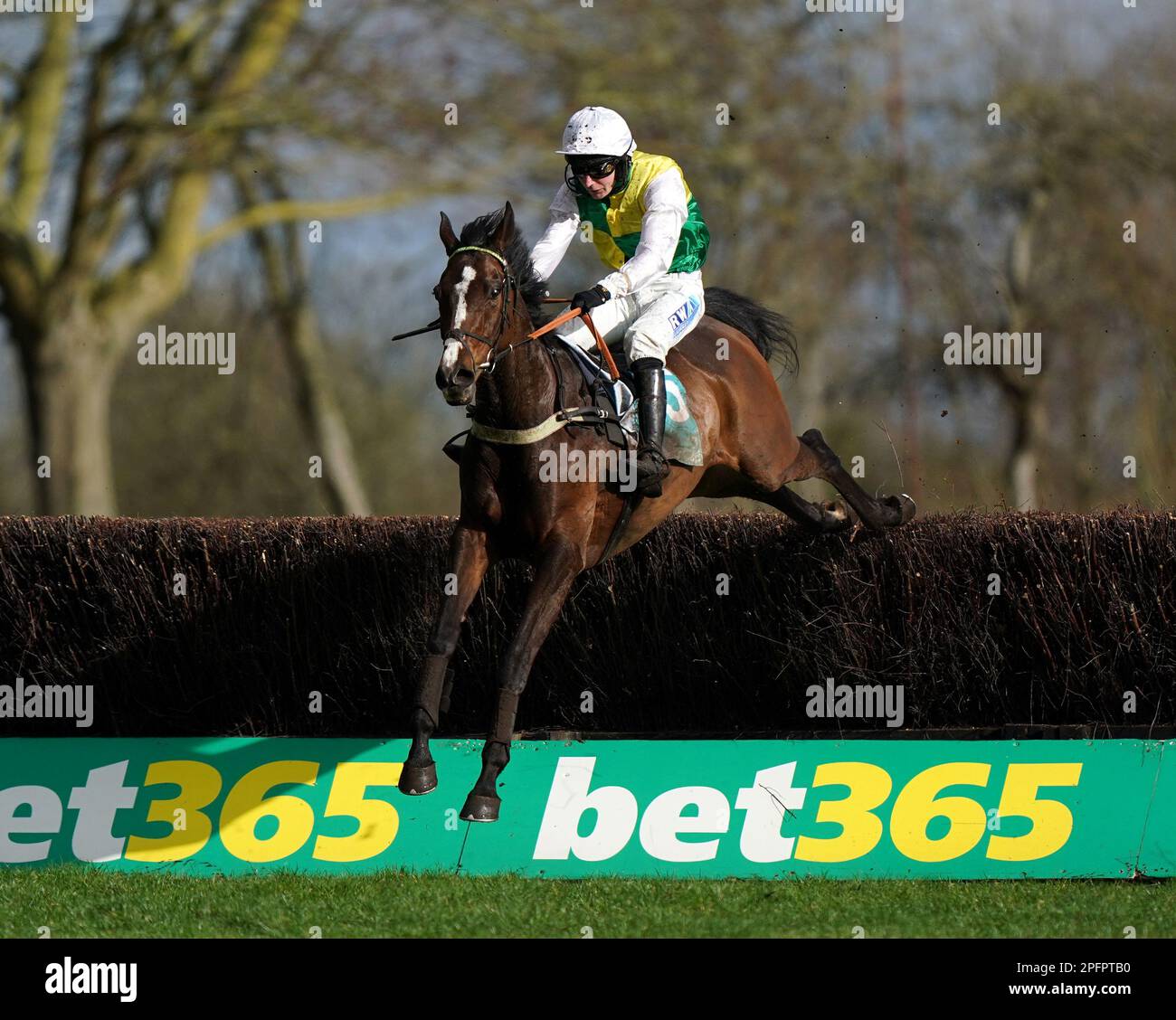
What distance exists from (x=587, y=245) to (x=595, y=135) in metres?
16.6

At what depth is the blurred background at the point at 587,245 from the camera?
67.2ft

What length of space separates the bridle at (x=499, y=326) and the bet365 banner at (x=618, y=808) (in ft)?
6.59

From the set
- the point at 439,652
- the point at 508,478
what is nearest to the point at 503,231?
the point at 508,478

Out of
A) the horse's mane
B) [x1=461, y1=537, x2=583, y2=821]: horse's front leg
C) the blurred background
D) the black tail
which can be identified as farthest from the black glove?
the blurred background

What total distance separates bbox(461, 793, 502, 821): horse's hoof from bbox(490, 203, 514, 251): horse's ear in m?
2.21

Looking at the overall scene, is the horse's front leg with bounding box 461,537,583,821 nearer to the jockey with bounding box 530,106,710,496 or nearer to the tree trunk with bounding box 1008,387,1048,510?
the jockey with bounding box 530,106,710,496

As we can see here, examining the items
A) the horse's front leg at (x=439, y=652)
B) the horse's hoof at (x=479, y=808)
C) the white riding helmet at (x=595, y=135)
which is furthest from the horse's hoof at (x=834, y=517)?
the horse's hoof at (x=479, y=808)

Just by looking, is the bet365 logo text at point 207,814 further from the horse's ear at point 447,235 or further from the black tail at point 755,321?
the black tail at point 755,321

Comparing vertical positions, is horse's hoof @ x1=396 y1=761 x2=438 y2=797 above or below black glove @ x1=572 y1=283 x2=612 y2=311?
below

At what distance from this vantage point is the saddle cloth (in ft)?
24.1

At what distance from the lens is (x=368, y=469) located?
106 ft
